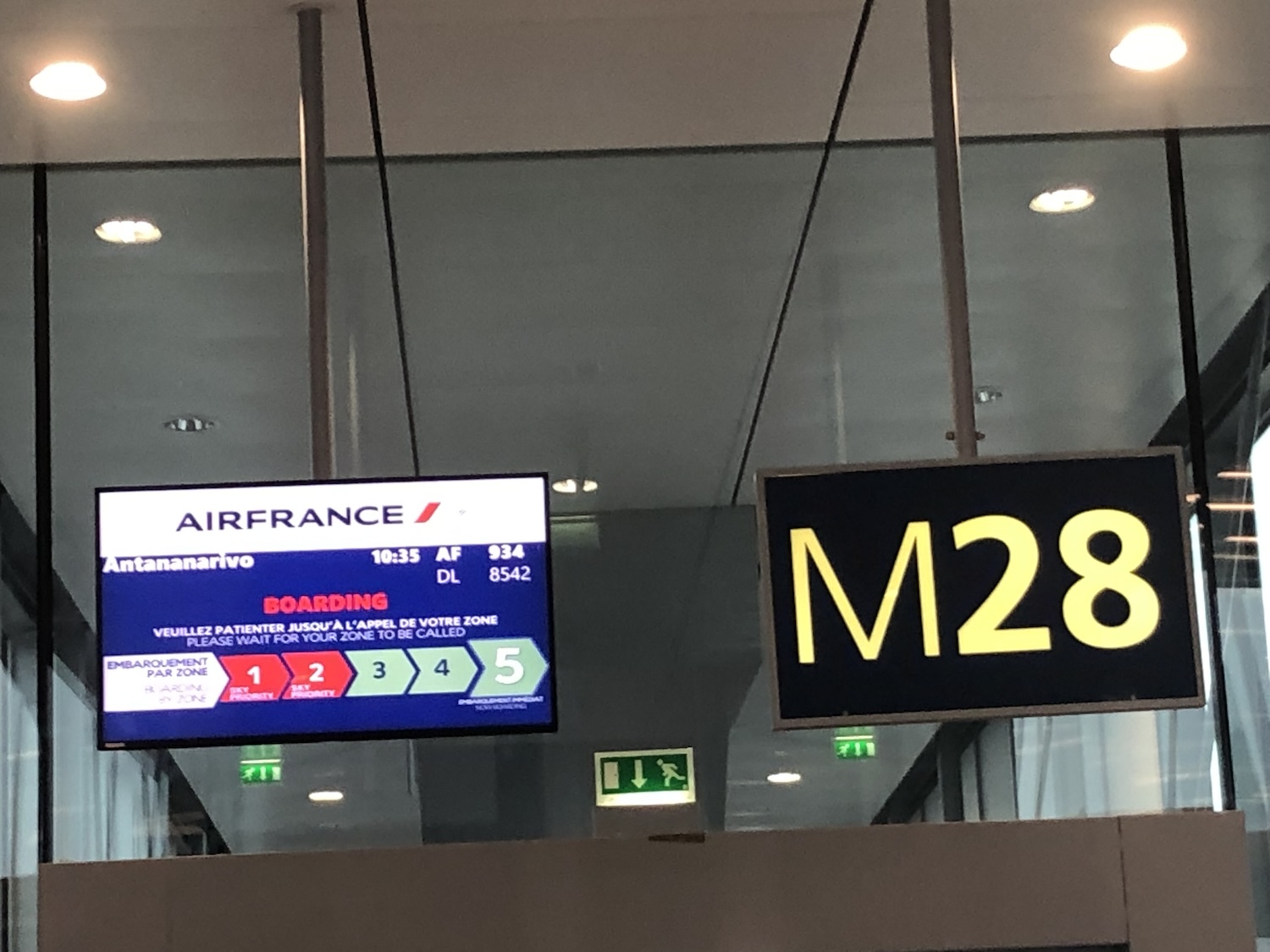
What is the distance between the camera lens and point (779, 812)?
6004 millimetres

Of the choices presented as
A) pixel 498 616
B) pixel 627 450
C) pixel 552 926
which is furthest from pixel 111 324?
pixel 552 926

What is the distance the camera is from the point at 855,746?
6.04 metres

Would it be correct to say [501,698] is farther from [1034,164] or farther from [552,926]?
[1034,164]

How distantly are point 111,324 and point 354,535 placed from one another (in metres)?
2.09

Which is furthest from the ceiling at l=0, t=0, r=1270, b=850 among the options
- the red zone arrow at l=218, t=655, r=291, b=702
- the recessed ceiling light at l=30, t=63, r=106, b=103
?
the red zone arrow at l=218, t=655, r=291, b=702

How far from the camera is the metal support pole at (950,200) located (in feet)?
17.9

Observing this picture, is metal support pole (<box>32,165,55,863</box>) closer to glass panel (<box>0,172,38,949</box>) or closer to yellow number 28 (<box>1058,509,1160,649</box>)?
glass panel (<box>0,172,38,949</box>)

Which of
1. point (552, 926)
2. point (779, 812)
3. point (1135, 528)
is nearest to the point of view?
point (1135, 528)

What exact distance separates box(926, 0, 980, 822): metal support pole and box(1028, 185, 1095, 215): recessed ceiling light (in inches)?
54.3

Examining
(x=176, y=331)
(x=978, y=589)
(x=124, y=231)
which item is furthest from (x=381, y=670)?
(x=124, y=231)

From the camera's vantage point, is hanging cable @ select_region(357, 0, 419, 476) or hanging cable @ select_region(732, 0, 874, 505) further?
hanging cable @ select_region(357, 0, 419, 476)

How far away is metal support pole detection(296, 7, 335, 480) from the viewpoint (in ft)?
18.1

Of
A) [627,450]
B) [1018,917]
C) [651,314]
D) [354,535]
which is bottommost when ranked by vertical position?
[1018,917]

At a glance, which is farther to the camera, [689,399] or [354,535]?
[689,399]
